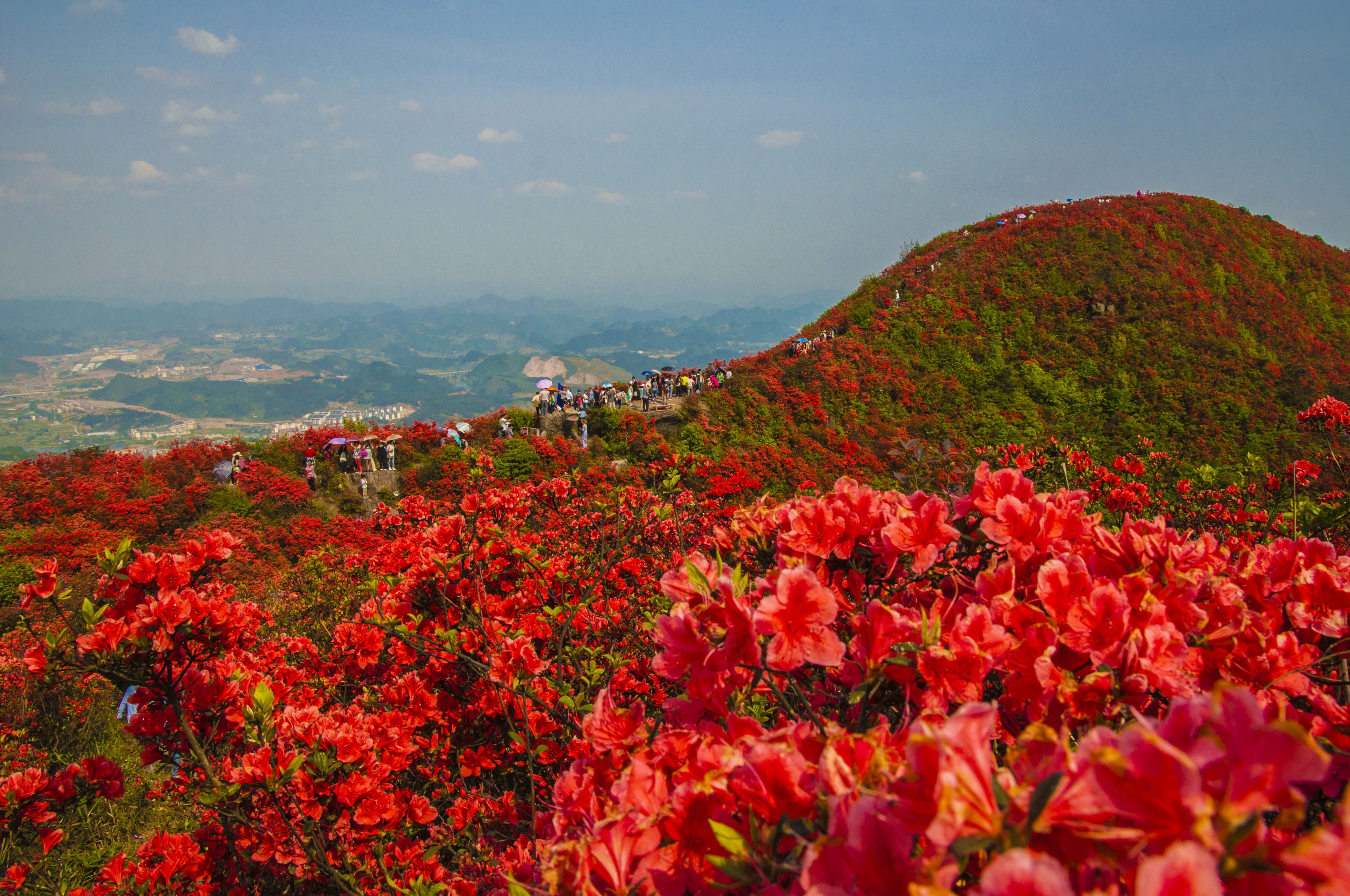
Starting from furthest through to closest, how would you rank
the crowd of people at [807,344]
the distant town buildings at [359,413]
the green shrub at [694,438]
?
the distant town buildings at [359,413] → the crowd of people at [807,344] → the green shrub at [694,438]

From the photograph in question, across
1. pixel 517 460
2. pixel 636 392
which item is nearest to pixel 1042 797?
pixel 517 460

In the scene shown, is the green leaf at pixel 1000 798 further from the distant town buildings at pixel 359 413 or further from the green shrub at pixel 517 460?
the distant town buildings at pixel 359 413

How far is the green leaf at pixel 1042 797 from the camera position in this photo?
58 cm

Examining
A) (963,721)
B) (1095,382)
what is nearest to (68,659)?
(963,721)

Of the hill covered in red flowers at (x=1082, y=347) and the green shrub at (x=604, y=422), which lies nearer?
the green shrub at (x=604, y=422)

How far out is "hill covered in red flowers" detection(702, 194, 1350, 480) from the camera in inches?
611

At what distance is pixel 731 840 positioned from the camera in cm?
79

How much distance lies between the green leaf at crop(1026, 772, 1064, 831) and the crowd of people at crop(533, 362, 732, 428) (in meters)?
13.7

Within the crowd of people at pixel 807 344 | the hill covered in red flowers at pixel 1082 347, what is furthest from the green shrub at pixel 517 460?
the crowd of people at pixel 807 344

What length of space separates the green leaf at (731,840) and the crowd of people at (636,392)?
44.2 feet

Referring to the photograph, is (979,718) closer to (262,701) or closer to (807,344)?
(262,701)

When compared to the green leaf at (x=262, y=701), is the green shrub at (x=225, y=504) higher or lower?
lower

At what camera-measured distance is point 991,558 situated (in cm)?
153

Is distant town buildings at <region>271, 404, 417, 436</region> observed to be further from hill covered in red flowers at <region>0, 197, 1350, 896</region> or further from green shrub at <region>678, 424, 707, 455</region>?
hill covered in red flowers at <region>0, 197, 1350, 896</region>
